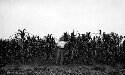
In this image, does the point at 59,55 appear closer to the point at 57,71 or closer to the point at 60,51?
the point at 60,51

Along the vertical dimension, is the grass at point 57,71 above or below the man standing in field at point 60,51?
below

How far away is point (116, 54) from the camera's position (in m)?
22.0

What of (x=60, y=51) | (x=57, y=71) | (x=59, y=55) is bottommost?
(x=57, y=71)

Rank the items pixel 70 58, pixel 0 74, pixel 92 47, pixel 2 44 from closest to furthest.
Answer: pixel 0 74 → pixel 2 44 → pixel 70 58 → pixel 92 47

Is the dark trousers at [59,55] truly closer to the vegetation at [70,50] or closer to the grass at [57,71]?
the vegetation at [70,50]

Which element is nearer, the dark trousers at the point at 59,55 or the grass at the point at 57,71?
the grass at the point at 57,71

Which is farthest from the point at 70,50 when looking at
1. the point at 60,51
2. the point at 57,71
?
the point at 57,71

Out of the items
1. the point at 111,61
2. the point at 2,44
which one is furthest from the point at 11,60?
the point at 111,61

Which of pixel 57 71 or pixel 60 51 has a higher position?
pixel 60 51

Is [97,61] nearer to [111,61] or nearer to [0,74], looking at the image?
[111,61]

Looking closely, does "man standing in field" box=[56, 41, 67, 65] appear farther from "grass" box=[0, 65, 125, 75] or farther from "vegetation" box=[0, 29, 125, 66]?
"grass" box=[0, 65, 125, 75]

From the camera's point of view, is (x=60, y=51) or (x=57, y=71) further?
(x=60, y=51)

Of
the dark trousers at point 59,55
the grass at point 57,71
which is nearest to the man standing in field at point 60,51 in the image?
the dark trousers at point 59,55

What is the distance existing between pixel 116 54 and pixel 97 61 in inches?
114
